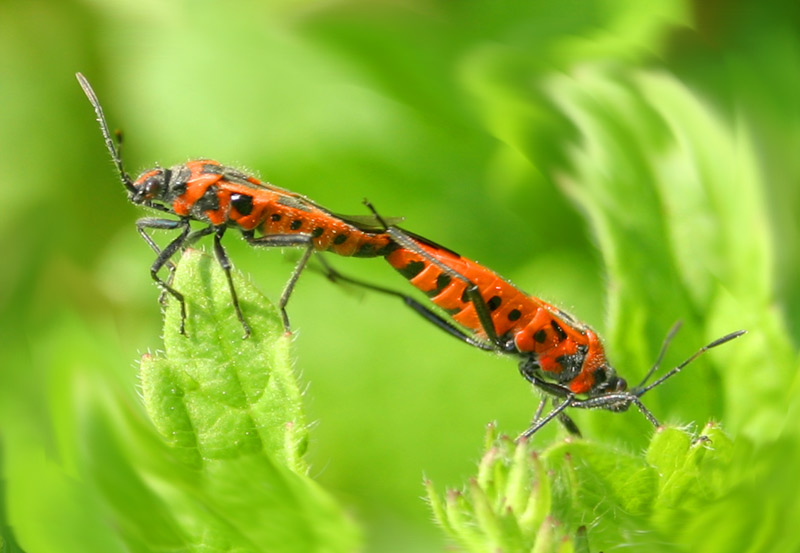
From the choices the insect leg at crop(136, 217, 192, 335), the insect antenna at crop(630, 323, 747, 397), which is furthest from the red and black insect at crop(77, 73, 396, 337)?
the insect antenna at crop(630, 323, 747, 397)

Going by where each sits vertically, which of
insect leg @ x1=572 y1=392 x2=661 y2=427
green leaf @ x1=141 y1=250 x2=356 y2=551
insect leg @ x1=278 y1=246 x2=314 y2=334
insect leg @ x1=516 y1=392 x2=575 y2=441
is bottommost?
green leaf @ x1=141 y1=250 x2=356 y2=551

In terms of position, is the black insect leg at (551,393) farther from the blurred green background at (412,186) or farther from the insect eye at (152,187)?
the insect eye at (152,187)

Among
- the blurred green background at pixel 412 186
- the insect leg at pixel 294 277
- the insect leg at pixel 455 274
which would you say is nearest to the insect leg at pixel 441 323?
the insect leg at pixel 455 274

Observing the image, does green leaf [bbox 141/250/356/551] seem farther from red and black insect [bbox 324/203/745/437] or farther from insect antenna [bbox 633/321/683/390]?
insect antenna [bbox 633/321/683/390]

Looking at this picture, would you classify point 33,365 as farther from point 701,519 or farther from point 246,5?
point 701,519

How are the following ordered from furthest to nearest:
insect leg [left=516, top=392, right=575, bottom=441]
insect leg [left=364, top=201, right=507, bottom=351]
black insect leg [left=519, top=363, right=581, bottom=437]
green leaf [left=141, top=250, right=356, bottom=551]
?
insect leg [left=364, top=201, right=507, bottom=351], black insect leg [left=519, top=363, right=581, bottom=437], insect leg [left=516, top=392, right=575, bottom=441], green leaf [left=141, top=250, right=356, bottom=551]

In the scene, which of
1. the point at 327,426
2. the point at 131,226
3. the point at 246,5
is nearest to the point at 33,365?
the point at 131,226

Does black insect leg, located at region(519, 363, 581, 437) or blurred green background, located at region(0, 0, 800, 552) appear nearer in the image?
black insect leg, located at region(519, 363, 581, 437)

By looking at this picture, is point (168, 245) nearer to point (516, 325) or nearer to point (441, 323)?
point (441, 323)
